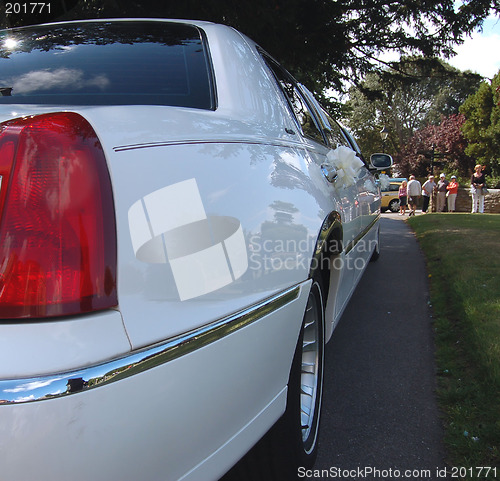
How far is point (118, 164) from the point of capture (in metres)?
1.14

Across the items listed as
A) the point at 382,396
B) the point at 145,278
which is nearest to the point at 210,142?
the point at 145,278

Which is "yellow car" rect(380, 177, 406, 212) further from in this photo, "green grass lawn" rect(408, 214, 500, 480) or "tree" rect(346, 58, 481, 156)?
"green grass lawn" rect(408, 214, 500, 480)

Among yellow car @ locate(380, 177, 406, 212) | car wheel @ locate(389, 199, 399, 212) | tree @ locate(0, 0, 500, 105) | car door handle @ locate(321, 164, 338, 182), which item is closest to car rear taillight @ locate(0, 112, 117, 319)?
car door handle @ locate(321, 164, 338, 182)

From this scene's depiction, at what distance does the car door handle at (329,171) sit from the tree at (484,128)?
34.4 m

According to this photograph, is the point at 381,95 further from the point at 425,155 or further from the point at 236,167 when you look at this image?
the point at 425,155

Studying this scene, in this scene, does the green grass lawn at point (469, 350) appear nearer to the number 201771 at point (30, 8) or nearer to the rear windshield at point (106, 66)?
the rear windshield at point (106, 66)

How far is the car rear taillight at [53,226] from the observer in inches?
41.2

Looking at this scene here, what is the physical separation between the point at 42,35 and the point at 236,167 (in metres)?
1.44

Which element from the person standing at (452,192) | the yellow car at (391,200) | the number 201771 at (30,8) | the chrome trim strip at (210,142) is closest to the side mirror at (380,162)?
the chrome trim strip at (210,142)

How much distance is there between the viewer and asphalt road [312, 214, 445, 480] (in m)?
2.18

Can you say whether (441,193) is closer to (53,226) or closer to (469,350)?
(469,350)

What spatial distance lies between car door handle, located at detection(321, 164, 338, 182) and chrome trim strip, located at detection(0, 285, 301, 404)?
51.2 inches

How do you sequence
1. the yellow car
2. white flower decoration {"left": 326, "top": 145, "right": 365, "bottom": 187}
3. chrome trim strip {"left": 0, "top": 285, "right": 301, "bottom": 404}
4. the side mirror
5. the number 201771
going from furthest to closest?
the yellow car → the number 201771 → the side mirror → white flower decoration {"left": 326, "top": 145, "right": 365, "bottom": 187} → chrome trim strip {"left": 0, "top": 285, "right": 301, "bottom": 404}

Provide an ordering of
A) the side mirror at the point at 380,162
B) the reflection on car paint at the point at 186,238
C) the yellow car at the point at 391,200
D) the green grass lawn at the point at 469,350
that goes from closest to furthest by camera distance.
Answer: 1. the reflection on car paint at the point at 186,238
2. the green grass lawn at the point at 469,350
3. the side mirror at the point at 380,162
4. the yellow car at the point at 391,200
